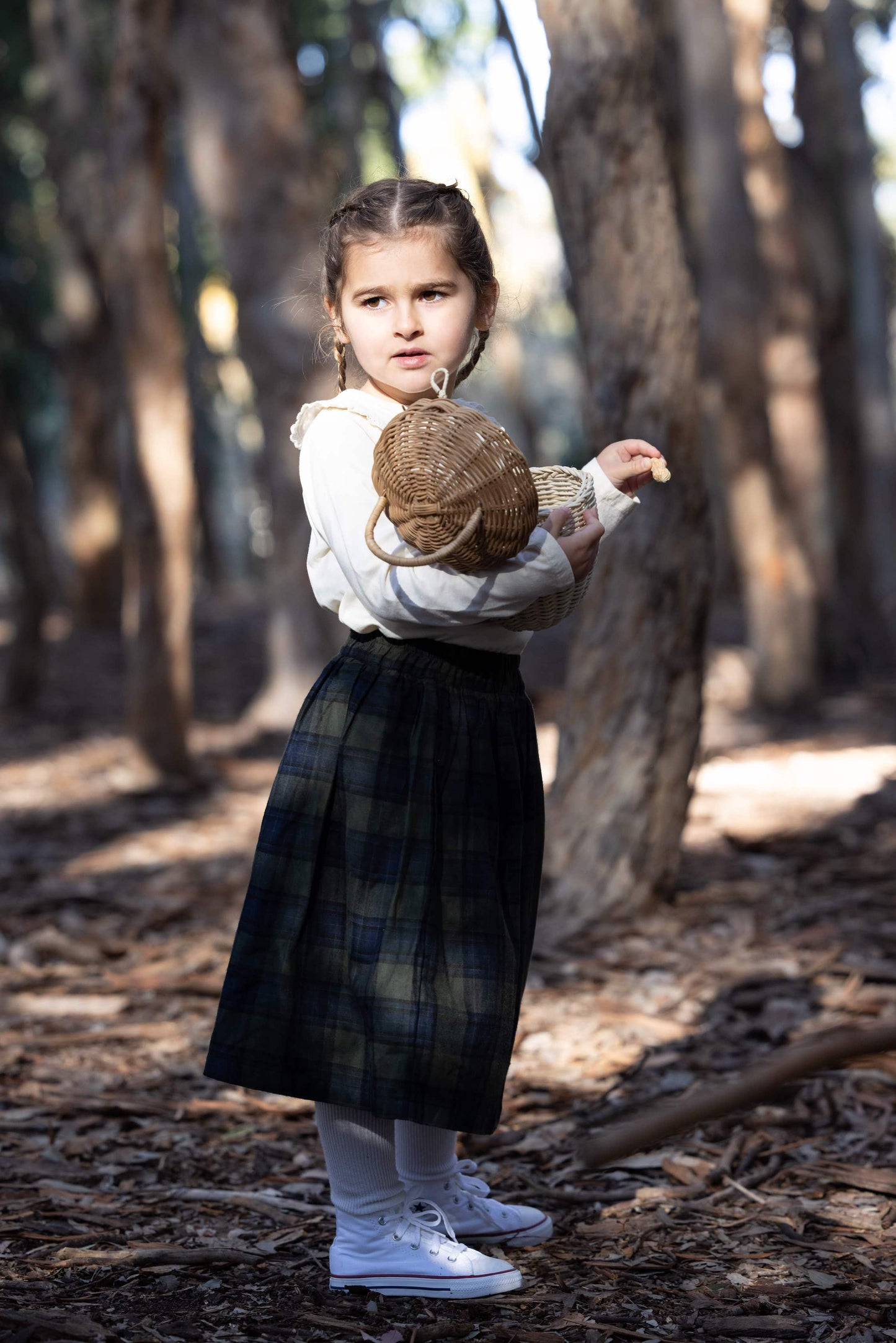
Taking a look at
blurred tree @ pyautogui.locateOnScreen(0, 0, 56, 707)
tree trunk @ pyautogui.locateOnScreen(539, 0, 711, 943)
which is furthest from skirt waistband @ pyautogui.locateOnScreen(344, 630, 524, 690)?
blurred tree @ pyautogui.locateOnScreen(0, 0, 56, 707)

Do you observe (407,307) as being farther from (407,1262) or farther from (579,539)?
(407,1262)

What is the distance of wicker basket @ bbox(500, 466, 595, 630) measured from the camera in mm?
2301

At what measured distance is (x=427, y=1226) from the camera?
8.39ft

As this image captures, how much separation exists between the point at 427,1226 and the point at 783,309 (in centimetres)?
795

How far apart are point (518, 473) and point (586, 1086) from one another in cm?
212

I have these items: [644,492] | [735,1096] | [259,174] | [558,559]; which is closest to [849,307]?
[259,174]

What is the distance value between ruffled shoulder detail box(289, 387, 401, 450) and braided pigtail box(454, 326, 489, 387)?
0.73 feet

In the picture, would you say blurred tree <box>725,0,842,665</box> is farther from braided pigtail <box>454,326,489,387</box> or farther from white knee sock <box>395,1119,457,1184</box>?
white knee sock <box>395,1119,457,1184</box>

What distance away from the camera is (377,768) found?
94.4 inches

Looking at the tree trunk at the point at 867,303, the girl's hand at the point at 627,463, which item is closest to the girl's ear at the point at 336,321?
the girl's hand at the point at 627,463

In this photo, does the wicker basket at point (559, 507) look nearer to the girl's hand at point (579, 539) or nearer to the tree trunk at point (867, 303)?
the girl's hand at point (579, 539)

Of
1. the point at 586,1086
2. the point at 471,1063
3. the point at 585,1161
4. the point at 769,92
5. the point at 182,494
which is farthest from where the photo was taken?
the point at 769,92

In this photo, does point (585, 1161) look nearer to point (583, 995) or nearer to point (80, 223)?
point (583, 995)

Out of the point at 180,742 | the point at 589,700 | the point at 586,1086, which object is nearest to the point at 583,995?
the point at 586,1086
